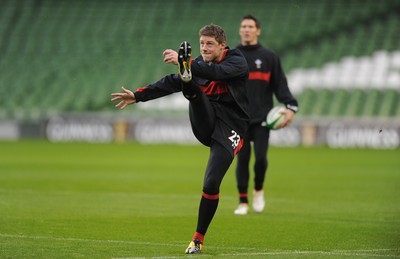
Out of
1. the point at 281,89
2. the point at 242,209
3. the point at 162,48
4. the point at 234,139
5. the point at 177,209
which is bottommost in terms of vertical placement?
the point at 177,209

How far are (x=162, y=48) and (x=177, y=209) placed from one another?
23333 millimetres

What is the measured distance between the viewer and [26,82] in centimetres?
3559

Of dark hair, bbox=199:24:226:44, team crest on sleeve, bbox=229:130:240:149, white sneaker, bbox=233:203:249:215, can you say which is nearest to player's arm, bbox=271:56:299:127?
white sneaker, bbox=233:203:249:215

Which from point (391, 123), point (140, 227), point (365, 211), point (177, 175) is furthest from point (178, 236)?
point (391, 123)

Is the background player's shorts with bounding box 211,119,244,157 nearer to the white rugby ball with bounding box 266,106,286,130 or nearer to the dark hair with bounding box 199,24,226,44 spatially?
the dark hair with bounding box 199,24,226,44

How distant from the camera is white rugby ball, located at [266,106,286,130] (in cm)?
1166

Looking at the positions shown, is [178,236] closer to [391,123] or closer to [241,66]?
[241,66]

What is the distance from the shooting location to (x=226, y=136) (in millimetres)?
8414

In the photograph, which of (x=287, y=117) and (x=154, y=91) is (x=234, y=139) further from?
(x=287, y=117)

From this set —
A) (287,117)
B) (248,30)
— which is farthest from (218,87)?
(248,30)

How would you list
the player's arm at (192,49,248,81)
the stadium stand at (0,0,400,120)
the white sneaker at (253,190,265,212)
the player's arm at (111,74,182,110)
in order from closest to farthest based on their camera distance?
the player's arm at (192,49,248,81) → the player's arm at (111,74,182,110) → the white sneaker at (253,190,265,212) → the stadium stand at (0,0,400,120)

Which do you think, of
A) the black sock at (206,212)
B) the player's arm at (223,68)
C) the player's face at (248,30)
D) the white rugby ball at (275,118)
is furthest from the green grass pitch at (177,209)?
the player's face at (248,30)

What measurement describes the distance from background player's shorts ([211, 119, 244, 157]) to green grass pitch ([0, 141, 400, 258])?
38.0 inches

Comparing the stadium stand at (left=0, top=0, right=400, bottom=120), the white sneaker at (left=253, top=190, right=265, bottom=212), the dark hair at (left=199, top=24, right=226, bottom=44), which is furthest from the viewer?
the stadium stand at (left=0, top=0, right=400, bottom=120)
